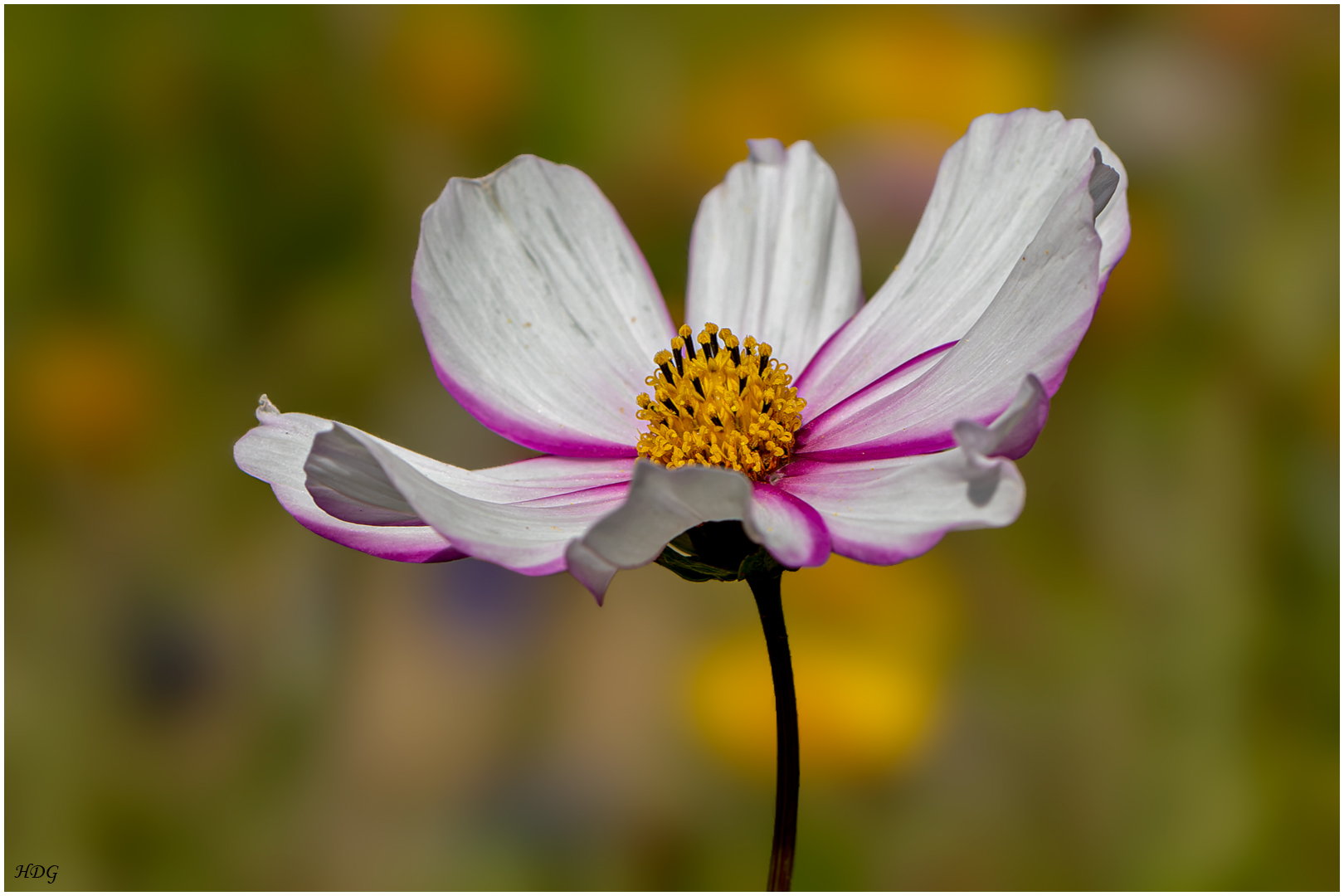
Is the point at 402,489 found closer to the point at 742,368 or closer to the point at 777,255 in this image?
the point at 742,368

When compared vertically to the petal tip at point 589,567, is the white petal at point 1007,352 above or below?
above

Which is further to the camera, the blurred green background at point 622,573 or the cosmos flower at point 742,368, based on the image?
the blurred green background at point 622,573

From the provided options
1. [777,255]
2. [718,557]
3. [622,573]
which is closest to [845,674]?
[622,573]

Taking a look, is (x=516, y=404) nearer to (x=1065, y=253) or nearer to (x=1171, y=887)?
(x=1065, y=253)

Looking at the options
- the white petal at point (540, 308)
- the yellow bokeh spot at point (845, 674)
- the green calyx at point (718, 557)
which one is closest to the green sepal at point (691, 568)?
the green calyx at point (718, 557)

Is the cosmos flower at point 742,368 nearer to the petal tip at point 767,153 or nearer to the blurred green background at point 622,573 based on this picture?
the petal tip at point 767,153

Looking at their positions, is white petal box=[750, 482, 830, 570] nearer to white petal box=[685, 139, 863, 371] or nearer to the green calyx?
the green calyx

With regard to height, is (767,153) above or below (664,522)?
above

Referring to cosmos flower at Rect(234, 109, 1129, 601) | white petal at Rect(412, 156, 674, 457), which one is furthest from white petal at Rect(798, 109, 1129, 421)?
white petal at Rect(412, 156, 674, 457)
